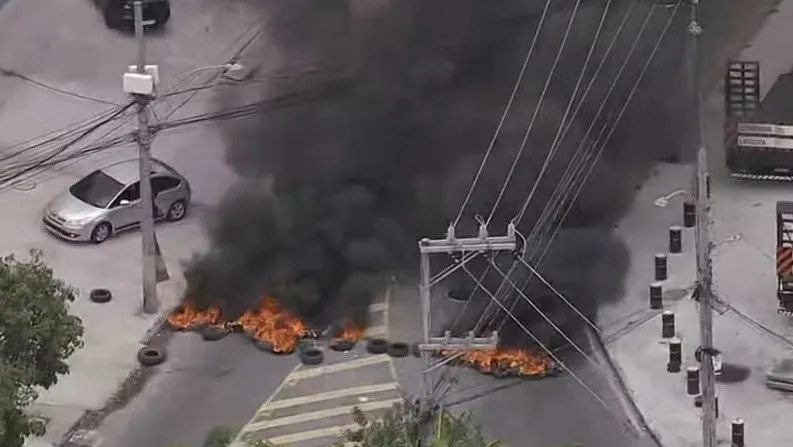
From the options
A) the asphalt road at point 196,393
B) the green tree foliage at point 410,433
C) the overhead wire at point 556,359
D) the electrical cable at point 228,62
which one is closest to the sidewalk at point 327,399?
the asphalt road at point 196,393

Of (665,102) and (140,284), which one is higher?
(665,102)

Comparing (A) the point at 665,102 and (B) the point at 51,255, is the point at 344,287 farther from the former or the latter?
(A) the point at 665,102

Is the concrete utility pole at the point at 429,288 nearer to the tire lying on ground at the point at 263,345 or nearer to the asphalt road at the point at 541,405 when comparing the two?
the asphalt road at the point at 541,405

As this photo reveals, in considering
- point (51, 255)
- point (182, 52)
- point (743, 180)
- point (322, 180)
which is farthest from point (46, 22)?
point (743, 180)

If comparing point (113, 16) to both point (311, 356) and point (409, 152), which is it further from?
point (311, 356)

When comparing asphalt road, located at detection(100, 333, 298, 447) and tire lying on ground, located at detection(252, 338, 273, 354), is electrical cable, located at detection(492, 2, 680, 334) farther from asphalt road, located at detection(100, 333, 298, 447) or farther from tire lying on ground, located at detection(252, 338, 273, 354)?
asphalt road, located at detection(100, 333, 298, 447)
